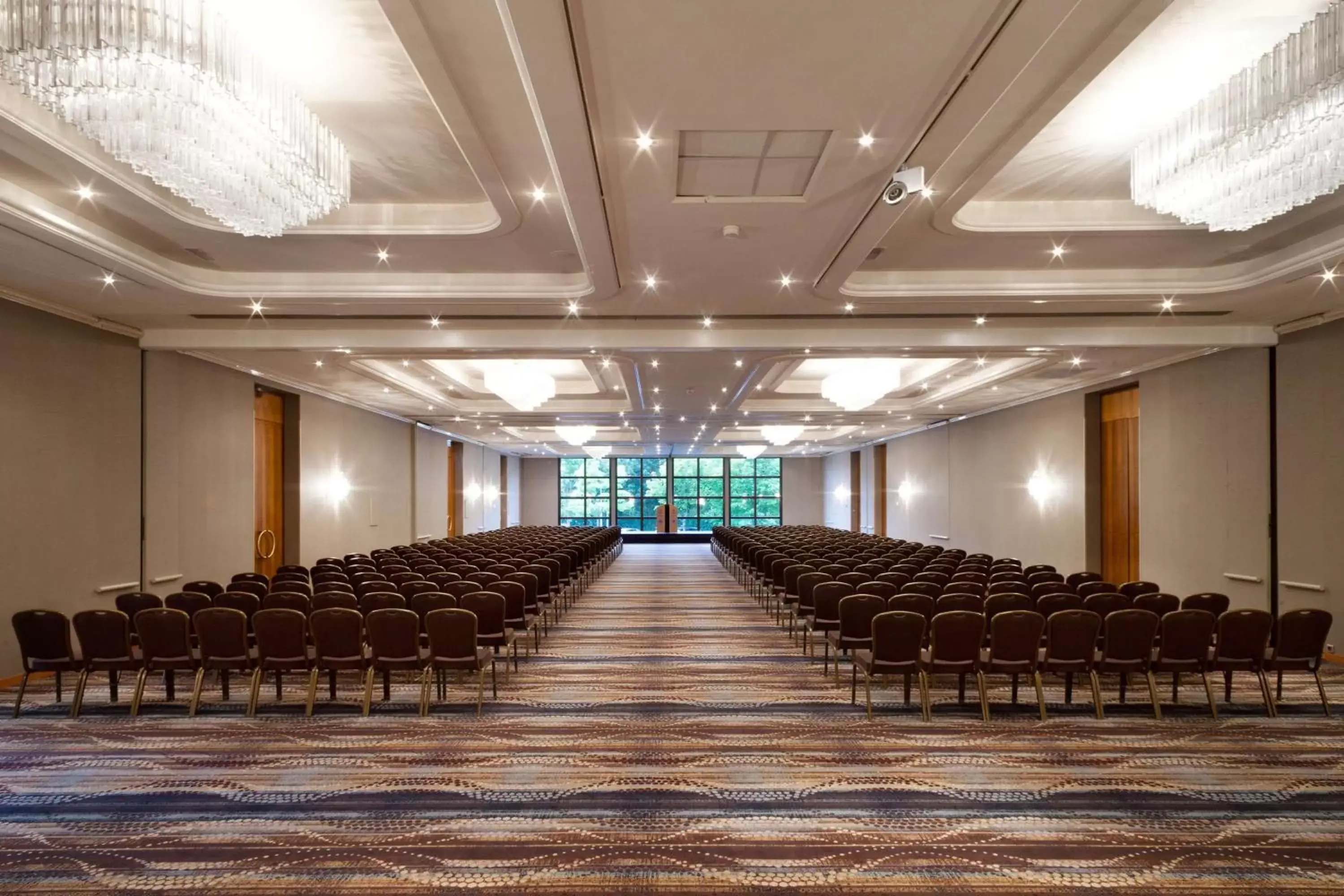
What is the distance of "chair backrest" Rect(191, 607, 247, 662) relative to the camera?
6.53 meters

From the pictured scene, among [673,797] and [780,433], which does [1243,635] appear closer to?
[673,797]

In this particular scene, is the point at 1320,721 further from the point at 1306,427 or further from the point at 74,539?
the point at 74,539

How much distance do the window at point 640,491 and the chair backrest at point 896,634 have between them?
30687 millimetres

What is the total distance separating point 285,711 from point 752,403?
12760 millimetres

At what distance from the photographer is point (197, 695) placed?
660 centimetres

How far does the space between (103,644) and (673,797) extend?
5156 mm

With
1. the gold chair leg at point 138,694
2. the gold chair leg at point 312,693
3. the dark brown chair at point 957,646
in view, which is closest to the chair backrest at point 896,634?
the dark brown chair at point 957,646

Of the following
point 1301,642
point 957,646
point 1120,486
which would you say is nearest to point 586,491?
point 1120,486

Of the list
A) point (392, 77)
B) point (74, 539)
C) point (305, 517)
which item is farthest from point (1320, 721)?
point (305, 517)

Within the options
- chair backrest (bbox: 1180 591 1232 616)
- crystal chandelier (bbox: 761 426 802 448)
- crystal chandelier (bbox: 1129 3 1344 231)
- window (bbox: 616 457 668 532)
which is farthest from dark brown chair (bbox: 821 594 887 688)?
window (bbox: 616 457 668 532)

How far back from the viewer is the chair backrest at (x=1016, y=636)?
635 centimetres

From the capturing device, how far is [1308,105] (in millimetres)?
3809

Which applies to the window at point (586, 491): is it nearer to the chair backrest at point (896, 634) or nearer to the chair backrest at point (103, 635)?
the chair backrest at point (103, 635)

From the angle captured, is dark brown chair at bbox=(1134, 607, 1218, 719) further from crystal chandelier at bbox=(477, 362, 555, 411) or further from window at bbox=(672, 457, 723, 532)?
window at bbox=(672, 457, 723, 532)
